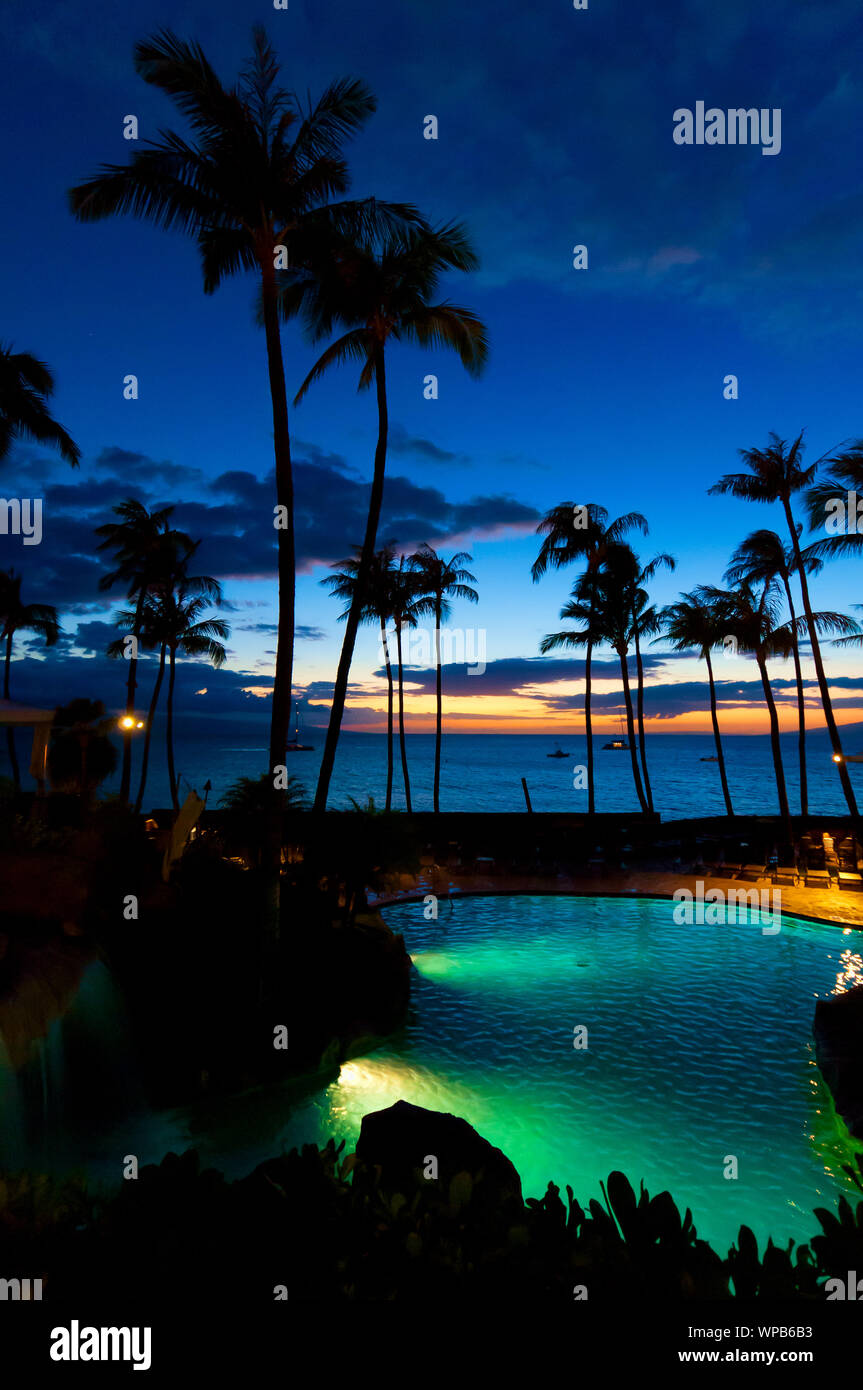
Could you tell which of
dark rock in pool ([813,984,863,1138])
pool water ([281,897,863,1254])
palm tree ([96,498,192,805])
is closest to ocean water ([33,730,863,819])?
palm tree ([96,498,192,805])

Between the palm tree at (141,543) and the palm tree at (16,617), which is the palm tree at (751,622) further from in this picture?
the palm tree at (16,617)

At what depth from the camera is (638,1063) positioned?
8836 mm

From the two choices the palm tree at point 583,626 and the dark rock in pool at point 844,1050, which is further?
the palm tree at point 583,626

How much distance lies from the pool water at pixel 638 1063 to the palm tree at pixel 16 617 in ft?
90.3

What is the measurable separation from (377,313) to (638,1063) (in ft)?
46.4

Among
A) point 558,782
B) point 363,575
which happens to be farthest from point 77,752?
point 558,782

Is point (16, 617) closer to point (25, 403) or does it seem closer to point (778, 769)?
point (25, 403)

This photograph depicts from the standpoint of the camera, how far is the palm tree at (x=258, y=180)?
359 inches

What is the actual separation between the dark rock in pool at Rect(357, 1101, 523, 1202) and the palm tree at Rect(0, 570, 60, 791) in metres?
30.5

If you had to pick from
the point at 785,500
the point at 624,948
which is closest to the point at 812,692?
the point at 785,500

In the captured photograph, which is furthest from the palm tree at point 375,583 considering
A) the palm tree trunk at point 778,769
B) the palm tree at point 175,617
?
the palm tree trunk at point 778,769

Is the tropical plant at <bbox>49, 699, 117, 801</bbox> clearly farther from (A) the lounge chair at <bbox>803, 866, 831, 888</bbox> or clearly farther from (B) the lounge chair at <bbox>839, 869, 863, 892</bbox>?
(B) the lounge chair at <bbox>839, 869, 863, 892</bbox>

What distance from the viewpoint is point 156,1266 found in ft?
10.4

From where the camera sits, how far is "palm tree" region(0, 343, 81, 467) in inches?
701
